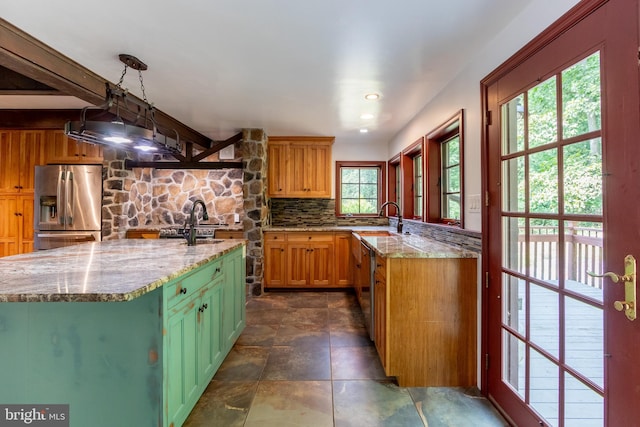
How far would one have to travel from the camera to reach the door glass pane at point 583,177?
3.74 ft

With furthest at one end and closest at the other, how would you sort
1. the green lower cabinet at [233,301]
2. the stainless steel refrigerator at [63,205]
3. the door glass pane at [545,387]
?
the stainless steel refrigerator at [63,205] < the green lower cabinet at [233,301] < the door glass pane at [545,387]

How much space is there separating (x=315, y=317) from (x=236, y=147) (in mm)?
2838

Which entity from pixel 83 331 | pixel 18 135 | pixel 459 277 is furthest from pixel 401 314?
pixel 18 135

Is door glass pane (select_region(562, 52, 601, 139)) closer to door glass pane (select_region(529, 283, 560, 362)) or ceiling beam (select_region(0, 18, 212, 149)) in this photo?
door glass pane (select_region(529, 283, 560, 362))

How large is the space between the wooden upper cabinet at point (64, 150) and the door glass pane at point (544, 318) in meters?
4.98

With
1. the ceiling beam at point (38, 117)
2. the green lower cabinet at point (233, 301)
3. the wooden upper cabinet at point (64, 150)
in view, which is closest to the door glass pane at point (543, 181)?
the green lower cabinet at point (233, 301)

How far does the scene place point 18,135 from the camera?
3871 mm

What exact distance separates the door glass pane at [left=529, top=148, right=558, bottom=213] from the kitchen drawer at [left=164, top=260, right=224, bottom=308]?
184 centimetres

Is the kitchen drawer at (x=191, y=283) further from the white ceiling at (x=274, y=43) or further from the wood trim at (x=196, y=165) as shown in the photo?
the wood trim at (x=196, y=165)

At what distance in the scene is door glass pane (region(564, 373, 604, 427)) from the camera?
1.13 m

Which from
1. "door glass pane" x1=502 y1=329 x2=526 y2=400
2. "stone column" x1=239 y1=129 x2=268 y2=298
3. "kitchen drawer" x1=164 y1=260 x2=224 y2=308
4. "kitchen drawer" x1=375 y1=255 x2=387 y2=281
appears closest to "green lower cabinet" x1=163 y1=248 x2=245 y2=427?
"kitchen drawer" x1=164 y1=260 x2=224 y2=308

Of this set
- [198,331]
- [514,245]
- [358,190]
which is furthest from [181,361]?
[358,190]

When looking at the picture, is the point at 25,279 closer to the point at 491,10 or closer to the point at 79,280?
the point at 79,280

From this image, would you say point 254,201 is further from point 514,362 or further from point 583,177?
point 583,177
